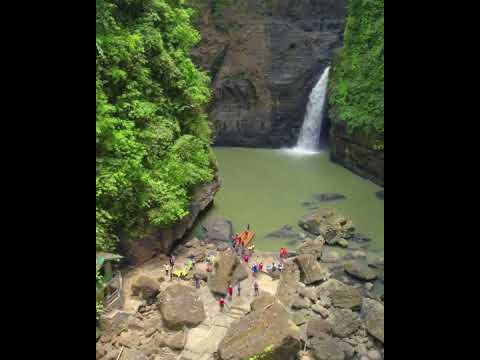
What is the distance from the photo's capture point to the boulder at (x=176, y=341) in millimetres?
10000

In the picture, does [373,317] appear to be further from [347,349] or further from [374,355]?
[347,349]

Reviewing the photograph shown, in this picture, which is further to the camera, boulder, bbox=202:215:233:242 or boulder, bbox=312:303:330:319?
boulder, bbox=202:215:233:242

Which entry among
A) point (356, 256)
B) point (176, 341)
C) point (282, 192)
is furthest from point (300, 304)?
point (282, 192)

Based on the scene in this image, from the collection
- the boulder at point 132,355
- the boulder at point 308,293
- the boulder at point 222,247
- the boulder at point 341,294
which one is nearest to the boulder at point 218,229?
the boulder at point 222,247

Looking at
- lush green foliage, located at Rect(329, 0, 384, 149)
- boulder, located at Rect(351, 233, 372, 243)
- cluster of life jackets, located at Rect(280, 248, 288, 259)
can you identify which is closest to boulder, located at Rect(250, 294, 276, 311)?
cluster of life jackets, located at Rect(280, 248, 288, 259)

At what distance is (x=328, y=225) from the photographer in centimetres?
1670

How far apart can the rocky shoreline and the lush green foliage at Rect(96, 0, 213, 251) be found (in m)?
2.08

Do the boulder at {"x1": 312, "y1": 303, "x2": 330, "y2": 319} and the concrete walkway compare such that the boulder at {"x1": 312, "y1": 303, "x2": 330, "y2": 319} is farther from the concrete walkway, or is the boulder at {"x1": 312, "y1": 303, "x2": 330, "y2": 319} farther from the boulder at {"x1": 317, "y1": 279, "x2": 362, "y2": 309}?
the concrete walkway

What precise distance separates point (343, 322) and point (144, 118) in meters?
9.62

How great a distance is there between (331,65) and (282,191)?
37.7 ft

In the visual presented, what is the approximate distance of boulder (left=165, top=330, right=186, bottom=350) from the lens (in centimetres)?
1000

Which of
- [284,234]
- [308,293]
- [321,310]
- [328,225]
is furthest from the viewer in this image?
[284,234]
